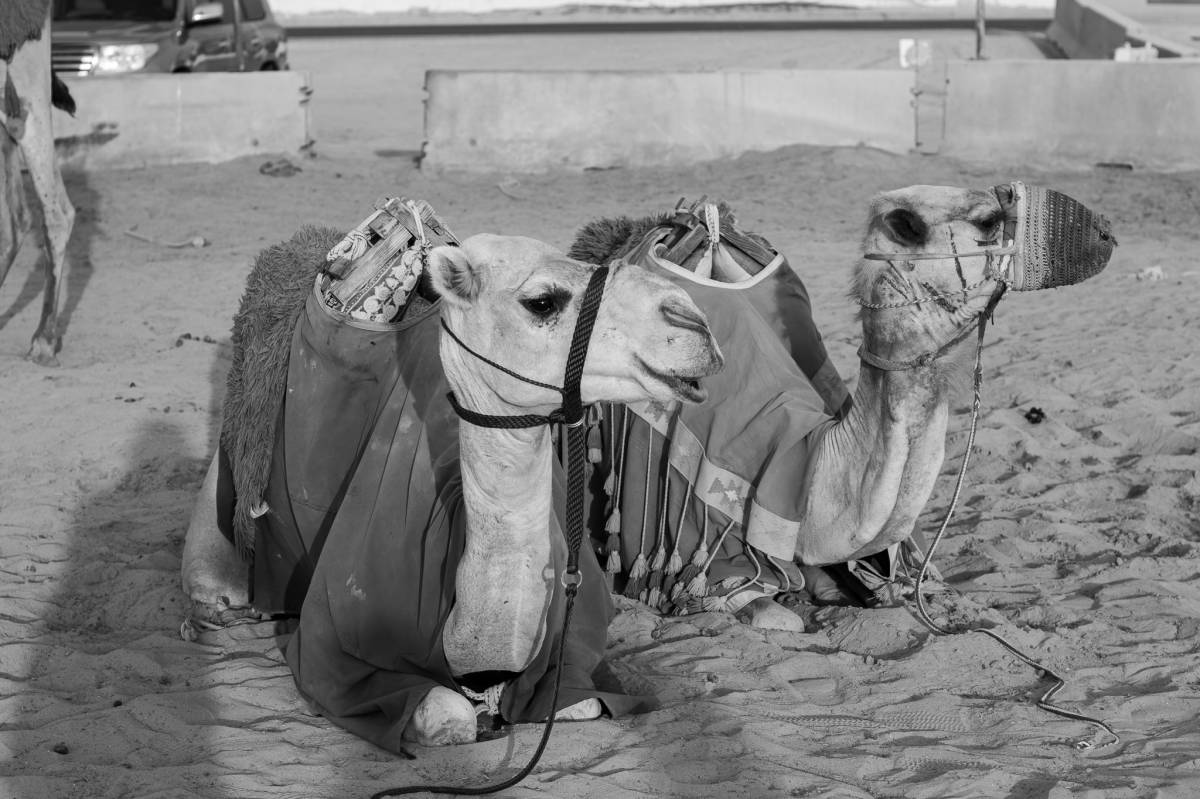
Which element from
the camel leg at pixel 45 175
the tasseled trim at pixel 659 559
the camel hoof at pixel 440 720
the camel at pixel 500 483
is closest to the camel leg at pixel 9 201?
the camel leg at pixel 45 175

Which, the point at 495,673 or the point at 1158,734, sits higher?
the point at 495,673

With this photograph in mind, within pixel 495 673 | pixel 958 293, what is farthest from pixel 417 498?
pixel 958 293

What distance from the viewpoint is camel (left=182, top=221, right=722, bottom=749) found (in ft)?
10.7

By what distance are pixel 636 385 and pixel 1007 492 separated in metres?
3.17

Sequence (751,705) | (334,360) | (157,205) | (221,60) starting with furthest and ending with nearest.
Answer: (221,60)
(157,205)
(334,360)
(751,705)

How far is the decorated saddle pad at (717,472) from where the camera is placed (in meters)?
4.59

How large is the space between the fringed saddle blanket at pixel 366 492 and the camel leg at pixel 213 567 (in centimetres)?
8

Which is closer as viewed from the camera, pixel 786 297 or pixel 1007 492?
pixel 786 297

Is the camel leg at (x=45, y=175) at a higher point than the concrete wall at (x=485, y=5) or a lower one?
higher

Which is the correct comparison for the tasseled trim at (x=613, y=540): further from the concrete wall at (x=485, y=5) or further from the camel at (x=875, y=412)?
the concrete wall at (x=485, y=5)

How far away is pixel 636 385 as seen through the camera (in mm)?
3303

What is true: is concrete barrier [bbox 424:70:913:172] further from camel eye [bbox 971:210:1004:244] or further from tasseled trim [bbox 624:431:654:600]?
camel eye [bbox 971:210:1004:244]

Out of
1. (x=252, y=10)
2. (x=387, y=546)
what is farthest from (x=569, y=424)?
(x=252, y=10)

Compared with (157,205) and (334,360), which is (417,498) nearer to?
(334,360)
